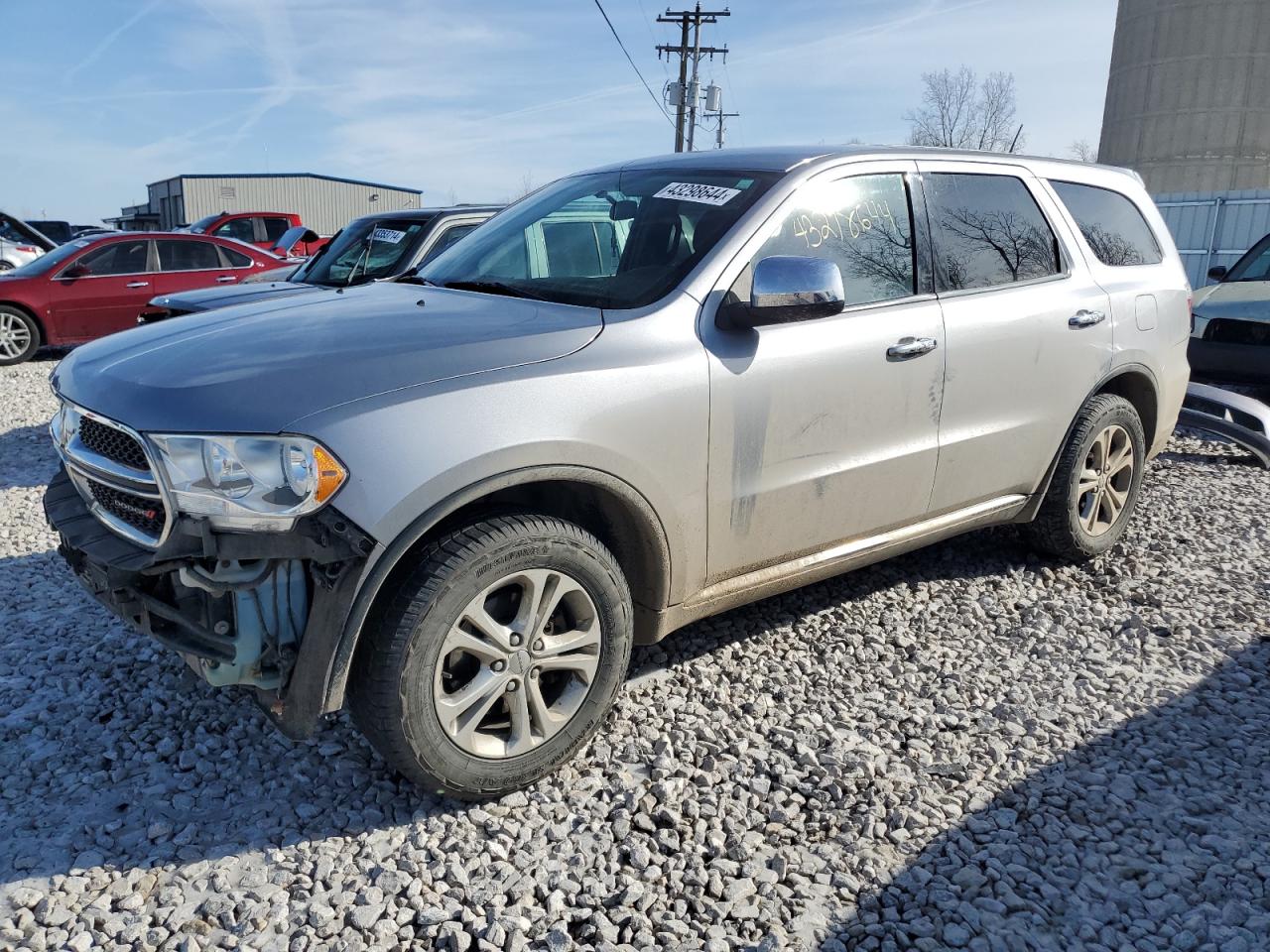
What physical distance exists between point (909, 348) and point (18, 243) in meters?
17.2

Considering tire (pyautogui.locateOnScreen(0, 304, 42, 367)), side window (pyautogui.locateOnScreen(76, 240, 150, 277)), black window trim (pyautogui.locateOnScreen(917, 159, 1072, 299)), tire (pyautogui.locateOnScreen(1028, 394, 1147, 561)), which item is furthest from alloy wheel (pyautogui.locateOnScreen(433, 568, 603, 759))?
side window (pyautogui.locateOnScreen(76, 240, 150, 277))

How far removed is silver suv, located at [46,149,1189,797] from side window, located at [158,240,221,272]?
30.6ft

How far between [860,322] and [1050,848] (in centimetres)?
175

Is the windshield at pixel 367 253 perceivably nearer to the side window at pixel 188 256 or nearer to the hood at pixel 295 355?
the hood at pixel 295 355

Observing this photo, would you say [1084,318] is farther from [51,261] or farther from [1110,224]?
[51,261]

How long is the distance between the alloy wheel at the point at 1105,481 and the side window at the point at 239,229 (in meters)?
18.7

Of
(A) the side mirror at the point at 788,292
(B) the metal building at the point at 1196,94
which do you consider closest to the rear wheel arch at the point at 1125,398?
(A) the side mirror at the point at 788,292

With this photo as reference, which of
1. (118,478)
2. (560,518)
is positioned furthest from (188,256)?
(560,518)

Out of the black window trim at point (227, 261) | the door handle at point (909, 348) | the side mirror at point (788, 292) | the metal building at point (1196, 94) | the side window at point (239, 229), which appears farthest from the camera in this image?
the metal building at point (1196, 94)

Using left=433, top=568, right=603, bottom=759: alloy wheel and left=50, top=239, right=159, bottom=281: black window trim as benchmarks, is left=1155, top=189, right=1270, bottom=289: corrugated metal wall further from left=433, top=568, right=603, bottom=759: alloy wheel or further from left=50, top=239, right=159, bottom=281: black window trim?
left=433, top=568, right=603, bottom=759: alloy wheel

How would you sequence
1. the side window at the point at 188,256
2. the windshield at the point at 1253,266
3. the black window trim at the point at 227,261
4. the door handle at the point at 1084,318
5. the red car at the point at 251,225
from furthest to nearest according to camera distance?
1. the red car at the point at 251,225
2. the black window trim at the point at 227,261
3. the side window at the point at 188,256
4. the windshield at the point at 1253,266
5. the door handle at the point at 1084,318

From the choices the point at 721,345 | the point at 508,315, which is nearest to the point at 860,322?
the point at 721,345

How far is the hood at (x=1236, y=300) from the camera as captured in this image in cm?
818

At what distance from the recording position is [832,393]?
10.7ft
